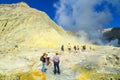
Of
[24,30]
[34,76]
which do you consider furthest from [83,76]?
[24,30]

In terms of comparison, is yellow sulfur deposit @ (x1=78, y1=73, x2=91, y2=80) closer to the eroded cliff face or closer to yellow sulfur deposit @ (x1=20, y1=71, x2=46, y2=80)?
yellow sulfur deposit @ (x1=20, y1=71, x2=46, y2=80)

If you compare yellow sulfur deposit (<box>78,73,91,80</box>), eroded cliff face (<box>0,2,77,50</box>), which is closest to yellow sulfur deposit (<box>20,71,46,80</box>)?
yellow sulfur deposit (<box>78,73,91,80</box>)

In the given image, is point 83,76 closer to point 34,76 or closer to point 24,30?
point 34,76

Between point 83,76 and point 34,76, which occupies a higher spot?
point 34,76

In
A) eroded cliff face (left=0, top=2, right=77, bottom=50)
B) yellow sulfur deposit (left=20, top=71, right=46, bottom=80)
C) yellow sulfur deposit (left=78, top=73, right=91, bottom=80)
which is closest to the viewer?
yellow sulfur deposit (left=20, top=71, right=46, bottom=80)

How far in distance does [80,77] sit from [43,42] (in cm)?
5232

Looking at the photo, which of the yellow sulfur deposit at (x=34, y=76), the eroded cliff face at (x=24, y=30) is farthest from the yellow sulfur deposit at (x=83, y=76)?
the eroded cliff face at (x=24, y=30)

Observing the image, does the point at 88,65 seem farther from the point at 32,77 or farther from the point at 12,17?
the point at 12,17

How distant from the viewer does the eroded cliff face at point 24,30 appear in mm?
→ 76006

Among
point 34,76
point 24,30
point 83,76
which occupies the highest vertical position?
point 24,30

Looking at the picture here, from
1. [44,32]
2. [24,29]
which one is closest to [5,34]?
[24,29]

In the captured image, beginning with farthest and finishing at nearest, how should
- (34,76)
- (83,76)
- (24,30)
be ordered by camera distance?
1. (24,30)
2. (83,76)
3. (34,76)

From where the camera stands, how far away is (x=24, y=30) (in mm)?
88188

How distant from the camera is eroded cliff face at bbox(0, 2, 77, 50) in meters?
76.0
